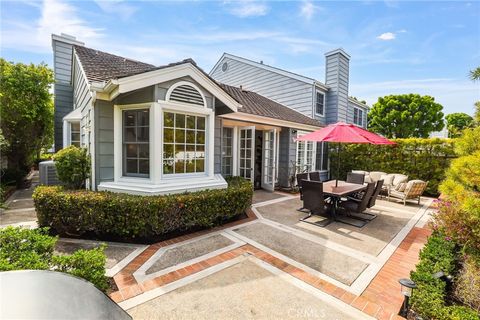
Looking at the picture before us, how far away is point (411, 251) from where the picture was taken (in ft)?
15.6

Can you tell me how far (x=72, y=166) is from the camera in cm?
580

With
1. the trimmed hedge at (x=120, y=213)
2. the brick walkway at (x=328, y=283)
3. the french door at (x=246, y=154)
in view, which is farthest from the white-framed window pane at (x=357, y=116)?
the trimmed hedge at (x=120, y=213)

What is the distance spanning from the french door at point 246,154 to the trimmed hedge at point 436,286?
254 inches

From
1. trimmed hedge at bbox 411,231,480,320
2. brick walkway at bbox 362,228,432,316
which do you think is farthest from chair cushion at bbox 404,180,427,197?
trimmed hedge at bbox 411,231,480,320

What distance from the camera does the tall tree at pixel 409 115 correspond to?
28.0m

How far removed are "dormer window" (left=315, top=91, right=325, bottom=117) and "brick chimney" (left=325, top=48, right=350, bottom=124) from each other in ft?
1.22

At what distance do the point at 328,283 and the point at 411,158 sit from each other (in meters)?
10.2

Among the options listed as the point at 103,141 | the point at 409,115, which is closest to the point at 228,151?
the point at 103,141

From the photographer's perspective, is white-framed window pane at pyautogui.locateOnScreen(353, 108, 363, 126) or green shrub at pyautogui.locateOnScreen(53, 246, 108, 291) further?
white-framed window pane at pyautogui.locateOnScreen(353, 108, 363, 126)

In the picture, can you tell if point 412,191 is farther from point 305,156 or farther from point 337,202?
point 305,156

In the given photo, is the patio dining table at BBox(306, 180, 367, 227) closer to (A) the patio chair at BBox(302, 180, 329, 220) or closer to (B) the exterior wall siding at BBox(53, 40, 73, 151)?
(A) the patio chair at BBox(302, 180, 329, 220)

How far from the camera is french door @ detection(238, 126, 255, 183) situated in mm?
9466

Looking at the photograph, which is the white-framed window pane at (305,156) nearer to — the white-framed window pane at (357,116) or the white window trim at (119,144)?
the white-framed window pane at (357,116)

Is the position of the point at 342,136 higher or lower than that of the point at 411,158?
higher
